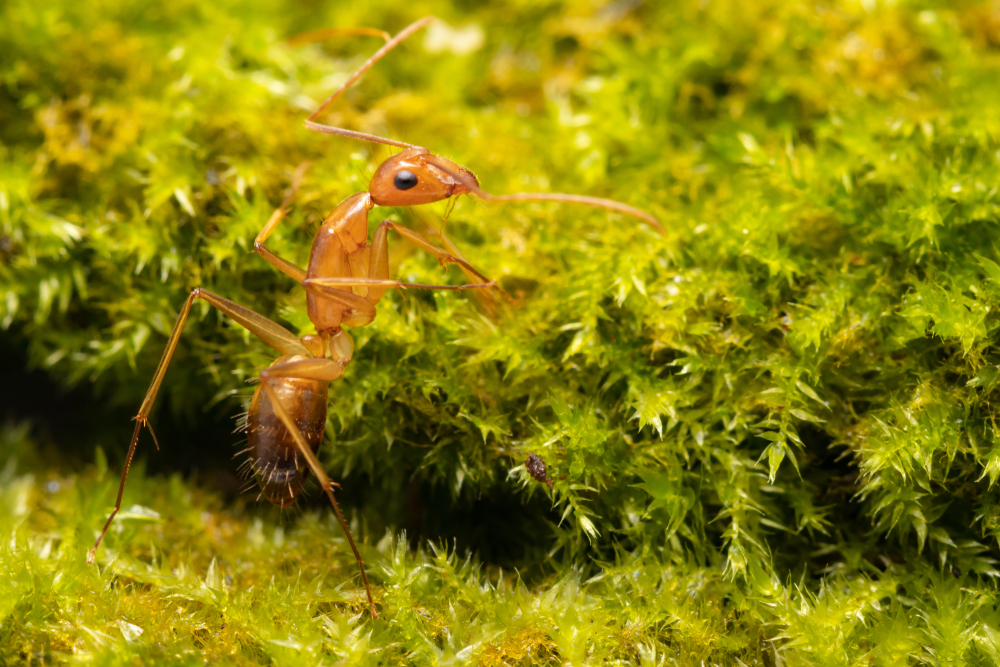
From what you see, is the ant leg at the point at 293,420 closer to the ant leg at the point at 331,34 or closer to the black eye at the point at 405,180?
the black eye at the point at 405,180

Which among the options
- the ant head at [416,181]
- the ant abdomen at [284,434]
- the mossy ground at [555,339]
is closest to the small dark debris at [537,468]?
the mossy ground at [555,339]

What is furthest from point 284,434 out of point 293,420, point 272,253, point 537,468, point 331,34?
point 331,34

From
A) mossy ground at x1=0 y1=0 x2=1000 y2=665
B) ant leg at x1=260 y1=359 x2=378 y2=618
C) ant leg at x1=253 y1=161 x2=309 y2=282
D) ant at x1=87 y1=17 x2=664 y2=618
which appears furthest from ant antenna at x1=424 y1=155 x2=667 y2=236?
ant leg at x1=260 y1=359 x2=378 y2=618

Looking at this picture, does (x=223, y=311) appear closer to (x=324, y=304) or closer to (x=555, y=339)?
(x=324, y=304)

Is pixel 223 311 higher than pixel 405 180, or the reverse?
pixel 405 180

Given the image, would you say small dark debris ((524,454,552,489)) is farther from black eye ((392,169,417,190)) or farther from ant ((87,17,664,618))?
black eye ((392,169,417,190))

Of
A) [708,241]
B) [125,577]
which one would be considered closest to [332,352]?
[125,577]

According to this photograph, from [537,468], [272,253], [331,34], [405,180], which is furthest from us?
[331,34]
